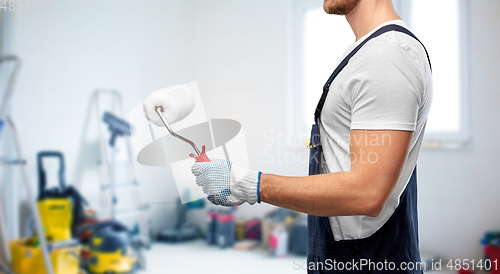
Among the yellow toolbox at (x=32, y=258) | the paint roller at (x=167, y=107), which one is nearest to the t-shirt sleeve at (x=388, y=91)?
the paint roller at (x=167, y=107)

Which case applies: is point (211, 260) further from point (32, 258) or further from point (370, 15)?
point (370, 15)

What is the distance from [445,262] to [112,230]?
6.12 feet

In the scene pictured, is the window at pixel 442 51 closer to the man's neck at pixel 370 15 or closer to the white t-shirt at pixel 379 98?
the man's neck at pixel 370 15

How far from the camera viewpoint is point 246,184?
0.62m

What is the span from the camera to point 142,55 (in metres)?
2.42

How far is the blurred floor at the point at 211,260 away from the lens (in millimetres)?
2107

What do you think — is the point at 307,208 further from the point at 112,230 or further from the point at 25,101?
the point at 25,101

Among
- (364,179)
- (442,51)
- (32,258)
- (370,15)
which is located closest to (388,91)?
(364,179)

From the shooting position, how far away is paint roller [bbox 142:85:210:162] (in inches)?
30.0

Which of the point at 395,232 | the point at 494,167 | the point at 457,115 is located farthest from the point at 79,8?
the point at 494,167

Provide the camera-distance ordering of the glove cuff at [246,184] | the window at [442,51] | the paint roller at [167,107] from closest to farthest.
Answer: the glove cuff at [246,184], the paint roller at [167,107], the window at [442,51]

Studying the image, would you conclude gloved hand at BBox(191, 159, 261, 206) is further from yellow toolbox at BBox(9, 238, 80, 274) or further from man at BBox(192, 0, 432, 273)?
yellow toolbox at BBox(9, 238, 80, 274)

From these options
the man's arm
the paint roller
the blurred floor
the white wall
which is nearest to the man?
the man's arm

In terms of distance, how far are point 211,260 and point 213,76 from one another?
4.55 ft
